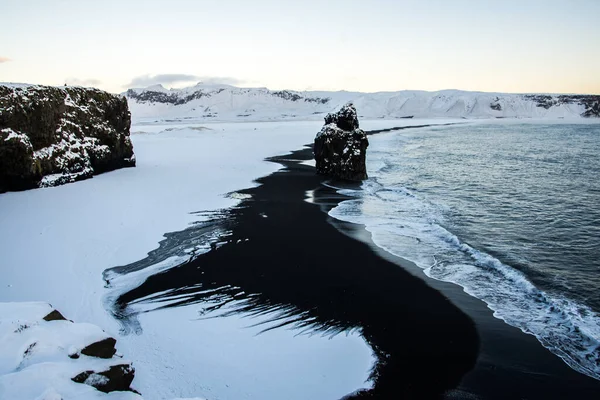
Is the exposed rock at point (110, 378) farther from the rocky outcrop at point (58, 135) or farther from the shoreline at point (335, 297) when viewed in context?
the rocky outcrop at point (58, 135)

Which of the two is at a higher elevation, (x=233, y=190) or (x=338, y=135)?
(x=338, y=135)

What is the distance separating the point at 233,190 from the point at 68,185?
6.97 metres

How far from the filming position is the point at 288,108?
188 m

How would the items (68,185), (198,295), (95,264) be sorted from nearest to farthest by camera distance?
(198,295) → (95,264) → (68,185)

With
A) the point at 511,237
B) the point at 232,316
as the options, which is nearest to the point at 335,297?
the point at 232,316

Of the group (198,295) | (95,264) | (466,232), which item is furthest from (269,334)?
(466,232)

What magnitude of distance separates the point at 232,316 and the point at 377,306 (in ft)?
9.37

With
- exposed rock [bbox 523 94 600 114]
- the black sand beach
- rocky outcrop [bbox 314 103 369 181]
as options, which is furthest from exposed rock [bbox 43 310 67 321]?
Answer: exposed rock [bbox 523 94 600 114]

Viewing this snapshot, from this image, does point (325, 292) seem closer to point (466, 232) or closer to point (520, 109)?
point (466, 232)

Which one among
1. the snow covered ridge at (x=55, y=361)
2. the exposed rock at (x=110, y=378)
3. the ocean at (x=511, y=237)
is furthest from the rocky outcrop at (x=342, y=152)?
the exposed rock at (x=110, y=378)

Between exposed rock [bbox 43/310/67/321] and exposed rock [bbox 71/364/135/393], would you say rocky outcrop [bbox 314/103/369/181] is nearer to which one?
exposed rock [bbox 43/310/67/321]

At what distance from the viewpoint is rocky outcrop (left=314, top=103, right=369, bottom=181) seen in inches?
902

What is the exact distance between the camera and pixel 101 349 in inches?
186

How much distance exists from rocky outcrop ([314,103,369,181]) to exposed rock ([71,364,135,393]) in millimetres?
19298
